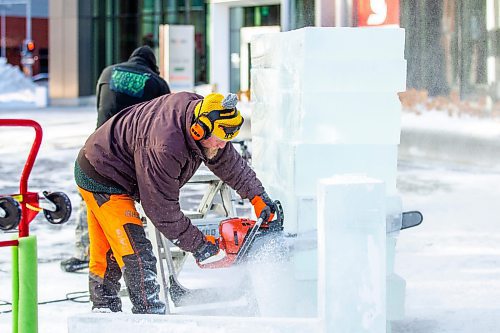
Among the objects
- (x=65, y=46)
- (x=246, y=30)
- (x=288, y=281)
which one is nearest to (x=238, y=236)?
(x=288, y=281)

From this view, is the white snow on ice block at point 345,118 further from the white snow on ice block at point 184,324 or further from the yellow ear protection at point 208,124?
the white snow on ice block at point 184,324

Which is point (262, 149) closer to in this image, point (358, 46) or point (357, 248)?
point (358, 46)

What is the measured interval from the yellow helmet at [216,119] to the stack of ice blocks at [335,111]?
0.62 metres

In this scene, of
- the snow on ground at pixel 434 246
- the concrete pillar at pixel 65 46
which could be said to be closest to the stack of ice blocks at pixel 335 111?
the snow on ground at pixel 434 246

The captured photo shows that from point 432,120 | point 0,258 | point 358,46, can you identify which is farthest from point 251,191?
point 432,120

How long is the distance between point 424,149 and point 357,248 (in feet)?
32.6

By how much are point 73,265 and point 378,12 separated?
335 cm

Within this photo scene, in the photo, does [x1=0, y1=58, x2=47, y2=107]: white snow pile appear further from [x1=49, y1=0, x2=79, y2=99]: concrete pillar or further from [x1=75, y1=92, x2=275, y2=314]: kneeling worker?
[x1=75, y1=92, x2=275, y2=314]: kneeling worker

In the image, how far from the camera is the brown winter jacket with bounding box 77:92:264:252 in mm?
3490

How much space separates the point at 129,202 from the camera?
383 cm

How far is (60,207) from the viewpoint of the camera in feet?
10.5

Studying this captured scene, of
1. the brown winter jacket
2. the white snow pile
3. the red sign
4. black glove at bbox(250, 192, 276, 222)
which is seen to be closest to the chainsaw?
black glove at bbox(250, 192, 276, 222)

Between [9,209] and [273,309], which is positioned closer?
[9,209]

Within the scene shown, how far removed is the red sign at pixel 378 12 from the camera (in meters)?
7.02
